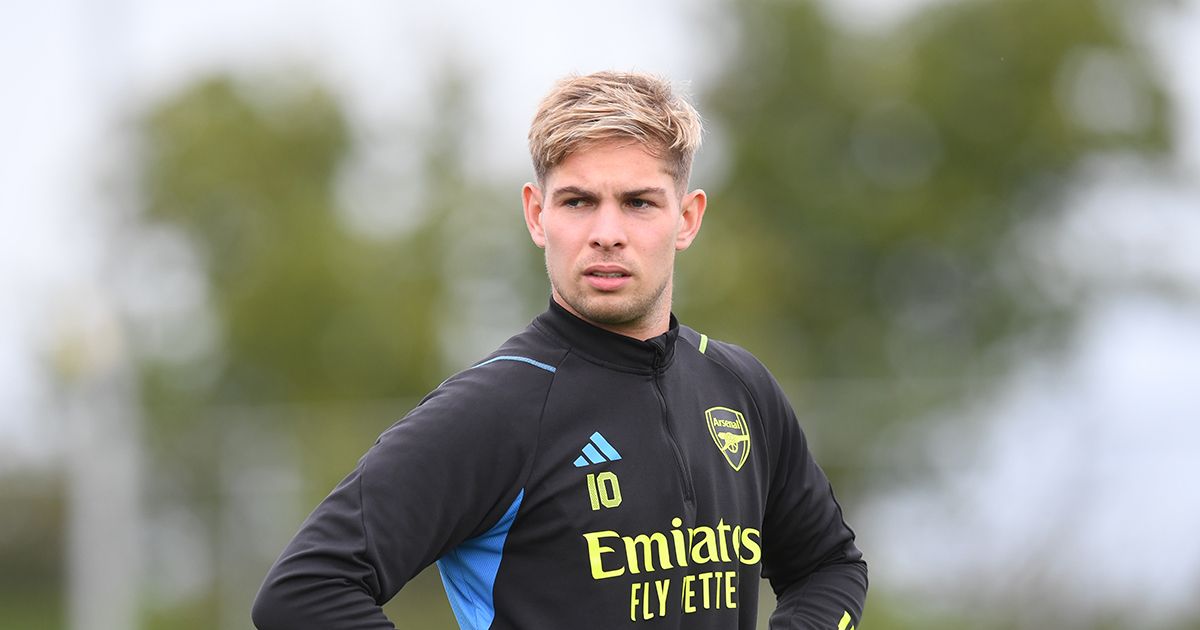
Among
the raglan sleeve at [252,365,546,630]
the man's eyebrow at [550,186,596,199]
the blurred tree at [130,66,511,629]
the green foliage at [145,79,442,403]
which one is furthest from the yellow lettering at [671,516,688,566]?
the green foliage at [145,79,442,403]

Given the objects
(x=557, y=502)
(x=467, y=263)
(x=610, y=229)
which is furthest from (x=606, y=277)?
(x=467, y=263)

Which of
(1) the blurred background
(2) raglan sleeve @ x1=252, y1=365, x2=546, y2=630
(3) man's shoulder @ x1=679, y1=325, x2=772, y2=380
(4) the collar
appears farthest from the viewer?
(1) the blurred background

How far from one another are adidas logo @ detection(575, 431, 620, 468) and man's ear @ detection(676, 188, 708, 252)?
508 millimetres

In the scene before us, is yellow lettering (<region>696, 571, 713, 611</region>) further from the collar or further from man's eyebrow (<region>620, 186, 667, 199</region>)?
man's eyebrow (<region>620, 186, 667, 199</region>)

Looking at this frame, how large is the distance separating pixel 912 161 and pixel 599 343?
62.7 feet

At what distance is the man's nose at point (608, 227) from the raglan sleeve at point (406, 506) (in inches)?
13.8

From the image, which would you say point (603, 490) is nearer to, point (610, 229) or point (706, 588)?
point (706, 588)

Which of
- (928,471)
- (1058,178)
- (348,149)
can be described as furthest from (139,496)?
(1058,178)

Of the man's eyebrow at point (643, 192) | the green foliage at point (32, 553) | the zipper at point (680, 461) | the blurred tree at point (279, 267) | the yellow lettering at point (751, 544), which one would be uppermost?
the blurred tree at point (279, 267)

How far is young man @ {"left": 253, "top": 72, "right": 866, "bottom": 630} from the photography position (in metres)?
3.12

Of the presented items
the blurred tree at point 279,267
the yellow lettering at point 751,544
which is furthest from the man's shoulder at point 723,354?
the blurred tree at point 279,267

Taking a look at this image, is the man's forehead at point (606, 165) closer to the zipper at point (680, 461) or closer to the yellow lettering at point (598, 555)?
the zipper at point (680, 461)

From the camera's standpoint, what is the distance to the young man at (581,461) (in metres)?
3.12

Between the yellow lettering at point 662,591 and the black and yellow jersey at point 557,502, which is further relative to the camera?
the yellow lettering at point 662,591
